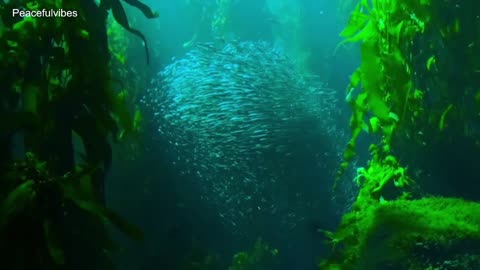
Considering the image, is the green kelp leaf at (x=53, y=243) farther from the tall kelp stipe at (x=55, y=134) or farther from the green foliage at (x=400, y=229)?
the green foliage at (x=400, y=229)

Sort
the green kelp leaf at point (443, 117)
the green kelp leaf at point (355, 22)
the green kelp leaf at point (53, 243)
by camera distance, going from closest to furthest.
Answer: the green kelp leaf at point (53, 243) → the green kelp leaf at point (443, 117) → the green kelp leaf at point (355, 22)

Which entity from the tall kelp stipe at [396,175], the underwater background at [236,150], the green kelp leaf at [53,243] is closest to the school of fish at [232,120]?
the underwater background at [236,150]

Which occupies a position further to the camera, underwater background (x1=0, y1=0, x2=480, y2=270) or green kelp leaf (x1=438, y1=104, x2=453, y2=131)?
green kelp leaf (x1=438, y1=104, x2=453, y2=131)

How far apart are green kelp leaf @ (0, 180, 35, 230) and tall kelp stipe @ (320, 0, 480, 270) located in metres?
1.89

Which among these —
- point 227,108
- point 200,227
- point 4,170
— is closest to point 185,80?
point 227,108

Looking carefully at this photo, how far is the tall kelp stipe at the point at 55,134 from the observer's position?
79.0 inches

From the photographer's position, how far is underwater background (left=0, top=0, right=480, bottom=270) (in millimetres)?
2260

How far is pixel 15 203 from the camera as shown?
1932 millimetres

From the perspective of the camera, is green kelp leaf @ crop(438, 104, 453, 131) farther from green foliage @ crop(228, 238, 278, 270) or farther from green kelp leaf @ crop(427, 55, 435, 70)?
green foliage @ crop(228, 238, 278, 270)

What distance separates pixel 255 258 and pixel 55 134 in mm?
3222

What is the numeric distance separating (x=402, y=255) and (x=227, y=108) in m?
3.82

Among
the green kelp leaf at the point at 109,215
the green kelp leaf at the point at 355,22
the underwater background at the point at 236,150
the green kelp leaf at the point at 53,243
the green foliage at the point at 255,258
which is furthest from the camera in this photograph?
the green foliage at the point at 255,258

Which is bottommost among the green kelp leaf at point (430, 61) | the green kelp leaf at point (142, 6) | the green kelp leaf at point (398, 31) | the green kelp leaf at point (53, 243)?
the green kelp leaf at point (53, 243)

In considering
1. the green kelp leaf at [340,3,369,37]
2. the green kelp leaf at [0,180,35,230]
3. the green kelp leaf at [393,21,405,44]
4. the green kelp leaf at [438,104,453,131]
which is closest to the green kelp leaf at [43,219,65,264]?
the green kelp leaf at [0,180,35,230]
